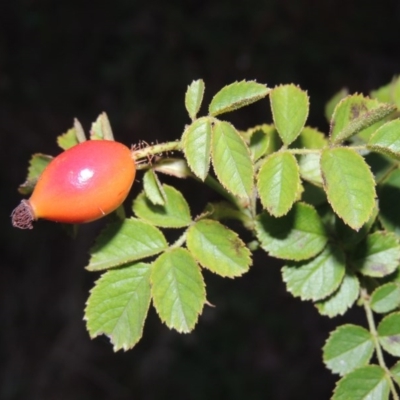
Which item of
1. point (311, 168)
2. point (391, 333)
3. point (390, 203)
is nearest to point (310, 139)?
point (311, 168)

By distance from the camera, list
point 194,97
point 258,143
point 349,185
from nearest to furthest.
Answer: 1. point 349,185
2. point 194,97
3. point 258,143

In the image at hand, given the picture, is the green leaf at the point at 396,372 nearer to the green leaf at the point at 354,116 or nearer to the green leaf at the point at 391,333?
the green leaf at the point at 391,333

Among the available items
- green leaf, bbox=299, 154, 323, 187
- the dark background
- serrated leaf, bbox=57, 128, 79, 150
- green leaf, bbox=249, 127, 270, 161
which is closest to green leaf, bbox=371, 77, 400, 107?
green leaf, bbox=299, 154, 323, 187

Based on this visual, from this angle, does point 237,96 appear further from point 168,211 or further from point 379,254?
point 379,254

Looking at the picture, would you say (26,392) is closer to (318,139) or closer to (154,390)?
(154,390)

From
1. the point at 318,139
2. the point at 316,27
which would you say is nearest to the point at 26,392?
the point at 316,27

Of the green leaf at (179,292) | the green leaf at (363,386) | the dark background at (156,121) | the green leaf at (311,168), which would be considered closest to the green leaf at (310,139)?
the green leaf at (311,168)
